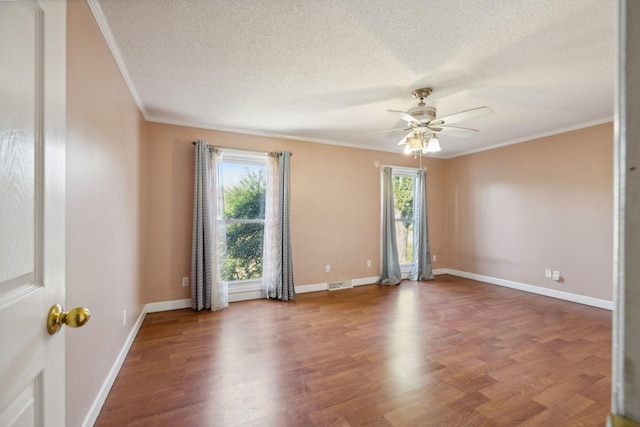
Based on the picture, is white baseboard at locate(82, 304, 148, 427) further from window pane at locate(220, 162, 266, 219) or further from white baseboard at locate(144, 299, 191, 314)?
window pane at locate(220, 162, 266, 219)

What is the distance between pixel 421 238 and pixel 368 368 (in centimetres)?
353

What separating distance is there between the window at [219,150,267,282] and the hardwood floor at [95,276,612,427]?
A: 63 cm

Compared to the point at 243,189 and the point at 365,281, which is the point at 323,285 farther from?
the point at 243,189

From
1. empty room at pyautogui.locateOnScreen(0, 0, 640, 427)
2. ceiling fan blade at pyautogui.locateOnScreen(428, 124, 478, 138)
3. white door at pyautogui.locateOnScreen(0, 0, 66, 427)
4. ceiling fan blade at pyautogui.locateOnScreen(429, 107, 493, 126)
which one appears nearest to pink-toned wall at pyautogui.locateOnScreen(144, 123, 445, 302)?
empty room at pyautogui.locateOnScreen(0, 0, 640, 427)

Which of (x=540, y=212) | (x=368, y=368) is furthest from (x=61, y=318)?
(x=540, y=212)

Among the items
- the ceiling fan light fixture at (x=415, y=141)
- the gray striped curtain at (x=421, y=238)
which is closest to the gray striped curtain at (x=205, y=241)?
the ceiling fan light fixture at (x=415, y=141)

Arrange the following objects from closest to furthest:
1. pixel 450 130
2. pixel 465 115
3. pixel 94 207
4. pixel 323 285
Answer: pixel 94 207, pixel 465 115, pixel 450 130, pixel 323 285

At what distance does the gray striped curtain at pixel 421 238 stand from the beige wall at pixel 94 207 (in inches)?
178

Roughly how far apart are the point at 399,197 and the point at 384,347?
3404mm

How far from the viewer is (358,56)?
2.16 metres

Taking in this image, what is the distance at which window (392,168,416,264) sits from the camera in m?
5.48

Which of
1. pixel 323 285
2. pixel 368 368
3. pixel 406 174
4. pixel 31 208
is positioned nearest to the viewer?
pixel 31 208

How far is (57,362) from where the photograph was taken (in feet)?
2.48

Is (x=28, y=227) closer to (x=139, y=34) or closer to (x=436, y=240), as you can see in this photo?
(x=139, y=34)
